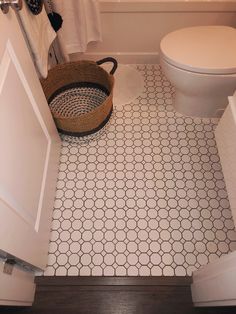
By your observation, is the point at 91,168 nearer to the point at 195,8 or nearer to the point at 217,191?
the point at 217,191

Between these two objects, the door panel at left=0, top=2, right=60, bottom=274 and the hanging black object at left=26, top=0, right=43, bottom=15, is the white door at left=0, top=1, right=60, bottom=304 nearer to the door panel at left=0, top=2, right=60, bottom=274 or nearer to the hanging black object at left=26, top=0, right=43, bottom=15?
the door panel at left=0, top=2, right=60, bottom=274

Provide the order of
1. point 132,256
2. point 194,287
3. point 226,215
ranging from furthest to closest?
point 226,215 < point 132,256 < point 194,287

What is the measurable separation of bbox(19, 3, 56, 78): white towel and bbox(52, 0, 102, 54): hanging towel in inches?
7.2

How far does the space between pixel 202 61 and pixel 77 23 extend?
0.72 meters

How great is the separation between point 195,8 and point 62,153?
1.18 metres

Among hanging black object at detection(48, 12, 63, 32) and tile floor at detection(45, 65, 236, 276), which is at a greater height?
hanging black object at detection(48, 12, 63, 32)

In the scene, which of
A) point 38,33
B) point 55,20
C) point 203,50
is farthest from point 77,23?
point 203,50

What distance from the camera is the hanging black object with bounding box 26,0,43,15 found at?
41.1 inches

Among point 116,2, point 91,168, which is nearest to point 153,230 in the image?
point 91,168

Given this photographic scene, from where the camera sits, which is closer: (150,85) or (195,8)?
(195,8)

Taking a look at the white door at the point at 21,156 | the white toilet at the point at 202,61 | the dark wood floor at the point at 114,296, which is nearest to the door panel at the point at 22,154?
the white door at the point at 21,156

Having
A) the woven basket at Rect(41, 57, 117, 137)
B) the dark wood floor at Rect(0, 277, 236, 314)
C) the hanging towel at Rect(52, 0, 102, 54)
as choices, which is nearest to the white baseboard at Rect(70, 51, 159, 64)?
the hanging towel at Rect(52, 0, 102, 54)

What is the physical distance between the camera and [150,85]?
183cm

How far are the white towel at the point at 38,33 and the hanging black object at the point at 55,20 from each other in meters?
0.08
